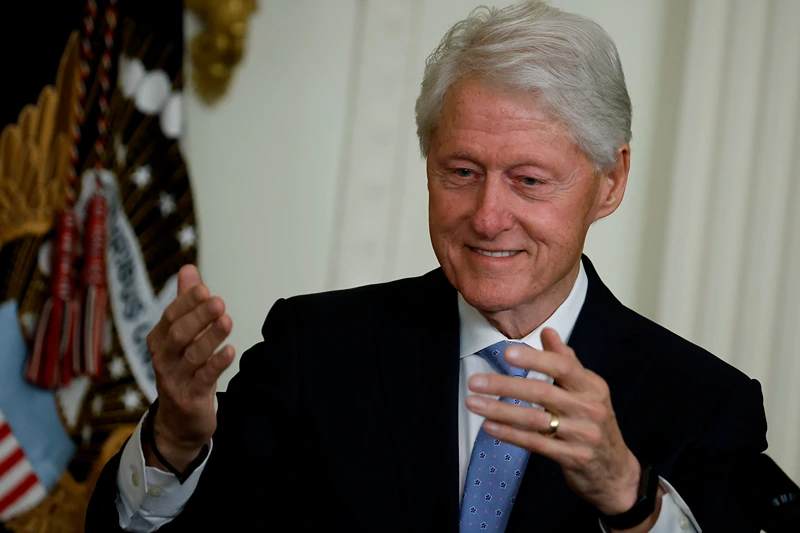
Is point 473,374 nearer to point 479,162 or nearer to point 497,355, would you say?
point 497,355

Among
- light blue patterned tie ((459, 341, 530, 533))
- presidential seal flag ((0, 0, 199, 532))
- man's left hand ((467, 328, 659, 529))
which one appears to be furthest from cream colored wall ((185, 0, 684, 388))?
man's left hand ((467, 328, 659, 529))

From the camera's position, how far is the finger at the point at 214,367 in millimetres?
1509

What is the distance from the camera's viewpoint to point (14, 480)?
9.49ft

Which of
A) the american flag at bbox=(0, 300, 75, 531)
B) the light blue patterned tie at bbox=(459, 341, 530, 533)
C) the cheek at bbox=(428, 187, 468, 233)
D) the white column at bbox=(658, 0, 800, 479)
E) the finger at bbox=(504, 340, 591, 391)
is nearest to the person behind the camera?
the finger at bbox=(504, 340, 591, 391)

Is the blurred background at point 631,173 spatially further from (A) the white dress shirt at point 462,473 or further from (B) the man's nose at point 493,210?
(B) the man's nose at point 493,210

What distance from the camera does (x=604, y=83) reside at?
1944mm

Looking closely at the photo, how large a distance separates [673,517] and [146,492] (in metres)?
0.86

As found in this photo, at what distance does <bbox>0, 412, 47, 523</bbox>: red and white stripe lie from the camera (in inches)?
113

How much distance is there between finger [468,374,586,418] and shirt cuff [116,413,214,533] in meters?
0.59

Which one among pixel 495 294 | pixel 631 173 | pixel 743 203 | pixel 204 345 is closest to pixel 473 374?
pixel 495 294

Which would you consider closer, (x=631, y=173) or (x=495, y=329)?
Result: (x=495, y=329)

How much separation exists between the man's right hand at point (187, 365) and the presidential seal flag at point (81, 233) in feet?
4.34

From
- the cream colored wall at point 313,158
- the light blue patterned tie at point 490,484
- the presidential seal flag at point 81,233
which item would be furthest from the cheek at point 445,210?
the cream colored wall at point 313,158

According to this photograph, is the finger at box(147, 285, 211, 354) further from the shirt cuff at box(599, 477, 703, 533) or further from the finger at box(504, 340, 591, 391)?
the shirt cuff at box(599, 477, 703, 533)
